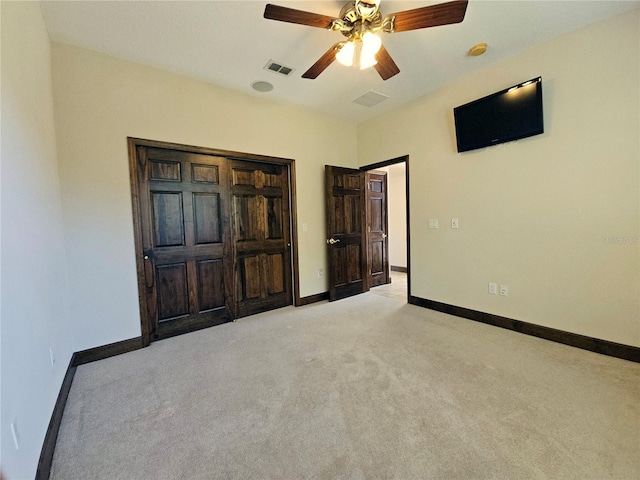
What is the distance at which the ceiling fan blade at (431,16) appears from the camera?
5.36ft

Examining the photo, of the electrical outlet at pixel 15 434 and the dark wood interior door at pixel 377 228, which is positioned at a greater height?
the dark wood interior door at pixel 377 228

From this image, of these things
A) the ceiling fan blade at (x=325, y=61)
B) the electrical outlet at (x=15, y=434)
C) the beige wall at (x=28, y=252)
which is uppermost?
the ceiling fan blade at (x=325, y=61)

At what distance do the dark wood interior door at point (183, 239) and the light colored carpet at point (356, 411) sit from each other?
438 mm

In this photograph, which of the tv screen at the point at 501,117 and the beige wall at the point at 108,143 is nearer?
the beige wall at the point at 108,143

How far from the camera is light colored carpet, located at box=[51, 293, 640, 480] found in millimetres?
1305

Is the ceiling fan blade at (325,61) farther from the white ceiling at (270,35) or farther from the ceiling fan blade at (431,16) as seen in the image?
the ceiling fan blade at (431,16)

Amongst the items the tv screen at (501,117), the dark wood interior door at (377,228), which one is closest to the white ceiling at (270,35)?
the tv screen at (501,117)

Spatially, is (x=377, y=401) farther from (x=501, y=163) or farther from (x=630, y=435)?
(x=501, y=163)

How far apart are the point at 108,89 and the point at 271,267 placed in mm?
2531

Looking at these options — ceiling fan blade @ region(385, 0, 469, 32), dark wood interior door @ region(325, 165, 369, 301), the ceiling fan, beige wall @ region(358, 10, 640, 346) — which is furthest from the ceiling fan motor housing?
dark wood interior door @ region(325, 165, 369, 301)

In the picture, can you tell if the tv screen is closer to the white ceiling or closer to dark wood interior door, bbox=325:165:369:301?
the white ceiling

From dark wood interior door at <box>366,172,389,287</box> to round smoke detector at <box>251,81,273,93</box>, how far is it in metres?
2.22

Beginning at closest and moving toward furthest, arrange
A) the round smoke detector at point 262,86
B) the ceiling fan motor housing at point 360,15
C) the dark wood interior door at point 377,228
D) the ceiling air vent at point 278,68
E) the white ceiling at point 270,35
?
the ceiling fan motor housing at point 360,15, the white ceiling at point 270,35, the ceiling air vent at point 278,68, the round smoke detector at point 262,86, the dark wood interior door at point 377,228

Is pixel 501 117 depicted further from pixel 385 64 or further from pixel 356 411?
pixel 356 411
